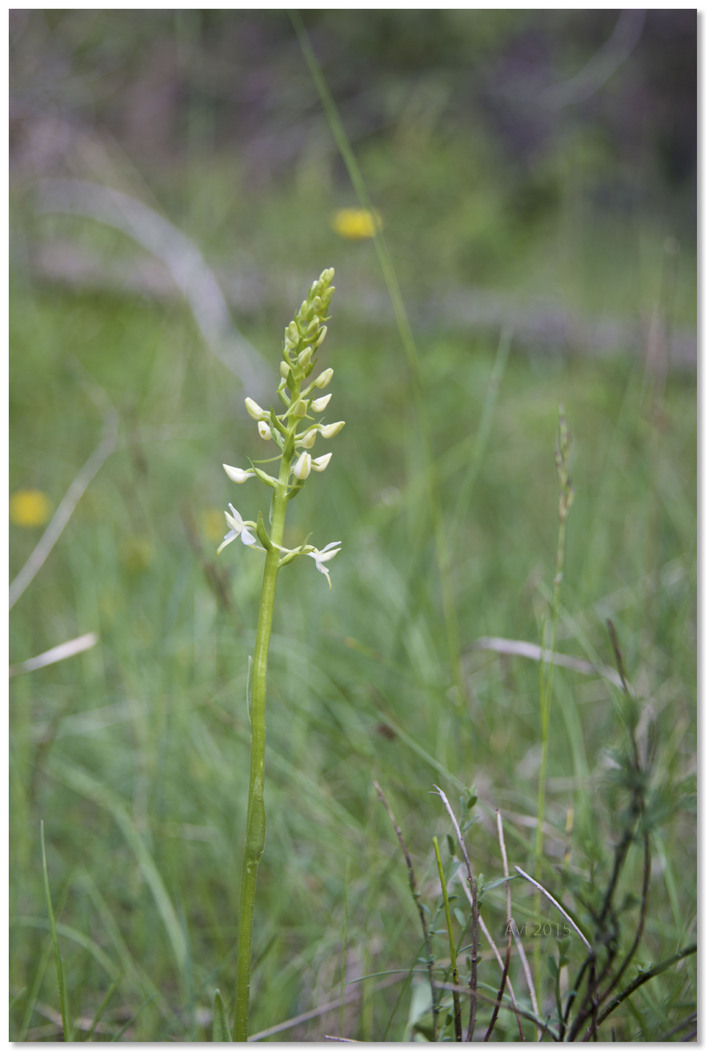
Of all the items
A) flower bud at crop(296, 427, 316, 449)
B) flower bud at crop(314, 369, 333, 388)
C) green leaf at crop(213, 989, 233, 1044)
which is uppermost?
flower bud at crop(314, 369, 333, 388)

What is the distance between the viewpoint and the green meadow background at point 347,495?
0.85m

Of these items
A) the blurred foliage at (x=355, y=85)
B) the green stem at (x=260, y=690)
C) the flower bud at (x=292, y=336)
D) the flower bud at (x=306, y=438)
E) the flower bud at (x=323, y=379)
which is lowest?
the green stem at (x=260, y=690)

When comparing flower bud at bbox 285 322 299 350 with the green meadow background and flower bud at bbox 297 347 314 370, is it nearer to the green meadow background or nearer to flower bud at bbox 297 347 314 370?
flower bud at bbox 297 347 314 370

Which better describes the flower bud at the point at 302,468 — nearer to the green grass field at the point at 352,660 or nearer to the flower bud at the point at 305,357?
the flower bud at the point at 305,357

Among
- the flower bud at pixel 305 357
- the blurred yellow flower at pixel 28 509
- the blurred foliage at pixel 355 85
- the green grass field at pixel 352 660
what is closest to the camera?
the flower bud at pixel 305 357

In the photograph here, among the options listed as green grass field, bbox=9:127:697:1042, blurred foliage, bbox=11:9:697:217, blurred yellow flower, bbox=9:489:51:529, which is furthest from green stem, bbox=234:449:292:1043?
blurred foliage, bbox=11:9:697:217

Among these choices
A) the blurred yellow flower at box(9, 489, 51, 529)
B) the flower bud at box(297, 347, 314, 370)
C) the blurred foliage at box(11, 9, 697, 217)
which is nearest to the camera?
A: the flower bud at box(297, 347, 314, 370)

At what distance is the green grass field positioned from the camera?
798mm

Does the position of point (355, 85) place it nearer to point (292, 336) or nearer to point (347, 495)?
point (347, 495)

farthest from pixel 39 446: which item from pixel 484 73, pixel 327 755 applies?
pixel 484 73

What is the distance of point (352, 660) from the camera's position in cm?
Answer: 128

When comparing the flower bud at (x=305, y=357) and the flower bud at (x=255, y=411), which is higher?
the flower bud at (x=305, y=357)

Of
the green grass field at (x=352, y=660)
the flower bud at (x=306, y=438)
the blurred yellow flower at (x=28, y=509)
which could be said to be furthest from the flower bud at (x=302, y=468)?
the blurred yellow flower at (x=28, y=509)

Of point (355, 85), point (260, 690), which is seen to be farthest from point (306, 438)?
point (355, 85)
